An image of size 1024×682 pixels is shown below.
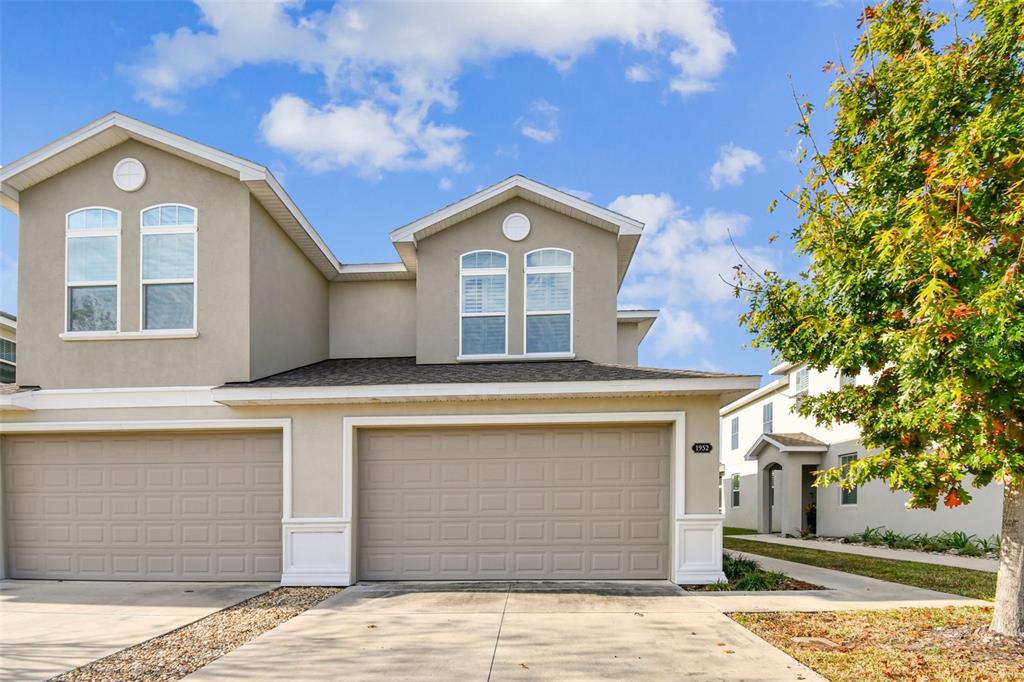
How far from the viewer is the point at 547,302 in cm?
1241

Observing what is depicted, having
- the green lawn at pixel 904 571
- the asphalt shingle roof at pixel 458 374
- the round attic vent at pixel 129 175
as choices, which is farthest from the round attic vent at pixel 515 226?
the green lawn at pixel 904 571

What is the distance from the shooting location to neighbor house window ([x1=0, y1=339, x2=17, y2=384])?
14.0 m

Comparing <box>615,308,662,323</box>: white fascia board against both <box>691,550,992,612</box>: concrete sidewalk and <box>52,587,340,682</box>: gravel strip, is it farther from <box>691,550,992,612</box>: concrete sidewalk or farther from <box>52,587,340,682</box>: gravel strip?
<box>52,587,340,682</box>: gravel strip

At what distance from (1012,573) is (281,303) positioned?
10731 mm

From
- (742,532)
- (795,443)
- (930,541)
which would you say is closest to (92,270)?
(930,541)

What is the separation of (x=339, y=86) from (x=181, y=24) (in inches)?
171

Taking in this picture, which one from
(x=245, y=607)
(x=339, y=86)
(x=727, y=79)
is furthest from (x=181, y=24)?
(x=727, y=79)

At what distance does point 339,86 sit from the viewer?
53.9 feet

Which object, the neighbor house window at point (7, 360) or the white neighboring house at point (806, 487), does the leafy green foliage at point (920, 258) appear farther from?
the neighbor house window at point (7, 360)

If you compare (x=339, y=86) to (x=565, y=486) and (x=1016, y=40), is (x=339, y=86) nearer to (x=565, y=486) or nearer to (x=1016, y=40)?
(x=565, y=486)

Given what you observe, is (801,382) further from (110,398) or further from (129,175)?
(129,175)

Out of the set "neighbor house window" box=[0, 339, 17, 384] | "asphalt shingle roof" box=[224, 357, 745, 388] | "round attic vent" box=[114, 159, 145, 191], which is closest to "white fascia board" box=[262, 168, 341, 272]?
A: "round attic vent" box=[114, 159, 145, 191]

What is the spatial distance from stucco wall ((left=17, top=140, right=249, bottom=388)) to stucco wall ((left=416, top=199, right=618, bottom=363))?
3.23 m

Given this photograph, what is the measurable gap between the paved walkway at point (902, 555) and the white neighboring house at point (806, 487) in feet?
3.71
